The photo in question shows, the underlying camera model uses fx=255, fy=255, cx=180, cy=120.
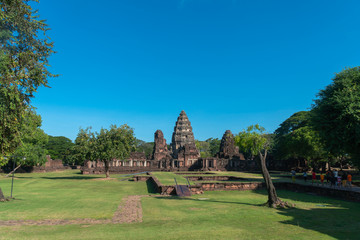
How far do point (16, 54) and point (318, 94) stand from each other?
22.8 metres

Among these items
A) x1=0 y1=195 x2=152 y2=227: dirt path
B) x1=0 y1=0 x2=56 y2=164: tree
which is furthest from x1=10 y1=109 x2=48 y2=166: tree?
x1=0 y1=195 x2=152 y2=227: dirt path

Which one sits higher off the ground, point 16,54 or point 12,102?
Result: point 16,54

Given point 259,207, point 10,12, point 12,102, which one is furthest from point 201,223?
point 10,12

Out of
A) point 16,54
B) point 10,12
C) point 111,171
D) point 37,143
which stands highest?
point 10,12

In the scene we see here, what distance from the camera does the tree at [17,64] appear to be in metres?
11.1

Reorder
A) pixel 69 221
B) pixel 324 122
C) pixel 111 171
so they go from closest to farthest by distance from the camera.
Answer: pixel 69 221, pixel 324 122, pixel 111 171

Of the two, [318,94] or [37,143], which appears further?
[37,143]

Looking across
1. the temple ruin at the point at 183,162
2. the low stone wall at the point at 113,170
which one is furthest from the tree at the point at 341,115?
the low stone wall at the point at 113,170

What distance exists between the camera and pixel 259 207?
504 inches

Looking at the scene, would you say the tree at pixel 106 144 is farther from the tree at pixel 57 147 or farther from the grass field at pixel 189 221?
the tree at pixel 57 147

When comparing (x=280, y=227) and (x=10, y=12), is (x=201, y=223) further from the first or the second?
(x=10, y=12)

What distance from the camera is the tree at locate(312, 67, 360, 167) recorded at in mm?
18359

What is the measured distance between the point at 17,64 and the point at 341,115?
20518 mm

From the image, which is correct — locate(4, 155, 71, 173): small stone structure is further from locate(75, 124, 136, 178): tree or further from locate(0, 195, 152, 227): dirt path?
locate(0, 195, 152, 227): dirt path
